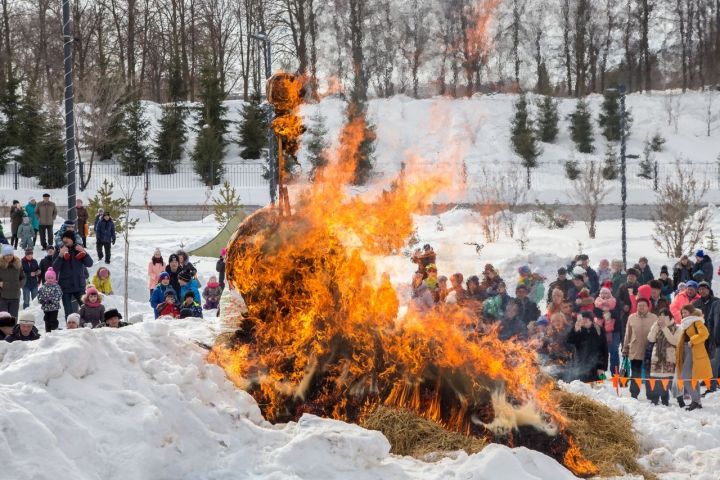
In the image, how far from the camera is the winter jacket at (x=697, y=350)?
10688 millimetres

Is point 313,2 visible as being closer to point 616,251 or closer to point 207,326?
point 616,251

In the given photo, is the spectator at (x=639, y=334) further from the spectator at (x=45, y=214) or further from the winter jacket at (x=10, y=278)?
the spectator at (x=45, y=214)

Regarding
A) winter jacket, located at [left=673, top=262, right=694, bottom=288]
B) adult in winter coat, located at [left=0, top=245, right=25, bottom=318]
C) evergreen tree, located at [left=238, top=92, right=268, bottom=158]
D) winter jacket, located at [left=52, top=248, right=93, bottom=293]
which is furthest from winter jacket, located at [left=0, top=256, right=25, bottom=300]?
evergreen tree, located at [left=238, top=92, right=268, bottom=158]

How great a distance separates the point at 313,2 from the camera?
4494 cm

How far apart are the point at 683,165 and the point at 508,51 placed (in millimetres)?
10040

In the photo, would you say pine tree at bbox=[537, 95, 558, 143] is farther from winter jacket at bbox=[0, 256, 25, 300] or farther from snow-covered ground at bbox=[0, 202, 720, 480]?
snow-covered ground at bbox=[0, 202, 720, 480]

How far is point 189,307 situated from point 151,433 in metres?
5.63

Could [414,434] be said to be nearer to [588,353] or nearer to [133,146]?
[588,353]

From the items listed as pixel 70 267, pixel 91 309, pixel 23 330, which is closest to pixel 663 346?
pixel 91 309

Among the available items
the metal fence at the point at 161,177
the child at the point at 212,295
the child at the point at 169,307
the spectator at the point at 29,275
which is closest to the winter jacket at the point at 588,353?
the child at the point at 169,307

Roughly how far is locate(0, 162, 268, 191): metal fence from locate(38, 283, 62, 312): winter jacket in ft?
83.5

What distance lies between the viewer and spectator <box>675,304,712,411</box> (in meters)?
10.7

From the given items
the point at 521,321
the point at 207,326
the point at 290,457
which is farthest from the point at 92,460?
the point at 521,321

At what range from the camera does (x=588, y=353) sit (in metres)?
11.2
